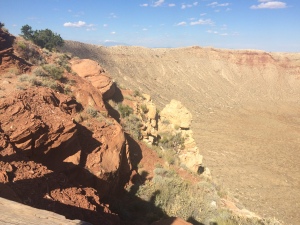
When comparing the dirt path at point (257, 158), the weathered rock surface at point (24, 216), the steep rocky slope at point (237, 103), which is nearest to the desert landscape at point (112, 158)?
the weathered rock surface at point (24, 216)

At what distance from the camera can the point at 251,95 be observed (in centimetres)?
6097

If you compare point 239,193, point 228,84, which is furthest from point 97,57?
point 239,193

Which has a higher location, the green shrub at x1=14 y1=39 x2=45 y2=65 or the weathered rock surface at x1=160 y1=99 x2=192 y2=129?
the green shrub at x1=14 y1=39 x2=45 y2=65

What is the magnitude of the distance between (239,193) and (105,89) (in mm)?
12382

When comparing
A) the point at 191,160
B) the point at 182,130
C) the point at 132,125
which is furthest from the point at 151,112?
the point at 191,160

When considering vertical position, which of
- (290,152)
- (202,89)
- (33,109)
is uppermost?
(33,109)

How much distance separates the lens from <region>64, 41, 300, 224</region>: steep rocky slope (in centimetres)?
2191

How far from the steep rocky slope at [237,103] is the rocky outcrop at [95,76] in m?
11.3

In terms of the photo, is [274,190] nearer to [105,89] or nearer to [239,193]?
[239,193]

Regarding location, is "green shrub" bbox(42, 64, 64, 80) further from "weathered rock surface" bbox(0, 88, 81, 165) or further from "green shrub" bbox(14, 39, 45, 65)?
"weathered rock surface" bbox(0, 88, 81, 165)

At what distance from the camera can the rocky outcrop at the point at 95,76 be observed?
13336 mm

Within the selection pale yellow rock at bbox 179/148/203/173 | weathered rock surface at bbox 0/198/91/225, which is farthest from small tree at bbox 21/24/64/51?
weathered rock surface at bbox 0/198/91/225

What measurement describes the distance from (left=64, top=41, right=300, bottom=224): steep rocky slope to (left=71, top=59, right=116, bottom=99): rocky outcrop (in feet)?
37.0

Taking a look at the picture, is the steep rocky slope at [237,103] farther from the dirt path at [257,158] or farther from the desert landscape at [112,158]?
the desert landscape at [112,158]
